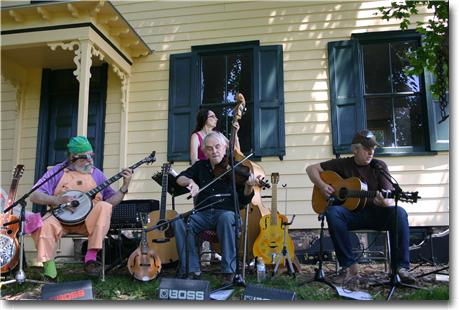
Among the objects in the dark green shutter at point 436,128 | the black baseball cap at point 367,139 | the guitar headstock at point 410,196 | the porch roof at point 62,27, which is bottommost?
the guitar headstock at point 410,196

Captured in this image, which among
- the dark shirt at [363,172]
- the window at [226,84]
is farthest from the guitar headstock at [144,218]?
the window at [226,84]

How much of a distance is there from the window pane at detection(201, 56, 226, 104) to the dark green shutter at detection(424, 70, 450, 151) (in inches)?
100.0

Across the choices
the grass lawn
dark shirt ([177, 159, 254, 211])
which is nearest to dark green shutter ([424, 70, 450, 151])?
the grass lawn

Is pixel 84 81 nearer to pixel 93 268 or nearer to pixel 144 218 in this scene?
pixel 144 218

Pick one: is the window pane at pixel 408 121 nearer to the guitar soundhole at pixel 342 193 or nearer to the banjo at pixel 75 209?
the guitar soundhole at pixel 342 193

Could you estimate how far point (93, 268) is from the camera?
3.81m

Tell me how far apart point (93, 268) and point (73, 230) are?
0.36 m

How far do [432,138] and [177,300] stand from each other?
12.3ft

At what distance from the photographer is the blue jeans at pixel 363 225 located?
11.1 ft

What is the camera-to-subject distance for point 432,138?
5223 mm

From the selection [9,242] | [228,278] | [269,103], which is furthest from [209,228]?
[269,103]

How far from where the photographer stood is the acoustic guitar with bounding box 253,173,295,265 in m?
3.87

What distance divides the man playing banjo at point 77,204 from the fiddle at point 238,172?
2.60 ft

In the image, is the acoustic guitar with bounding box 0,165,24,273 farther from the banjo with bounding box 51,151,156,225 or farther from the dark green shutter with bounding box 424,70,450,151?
the dark green shutter with bounding box 424,70,450,151
